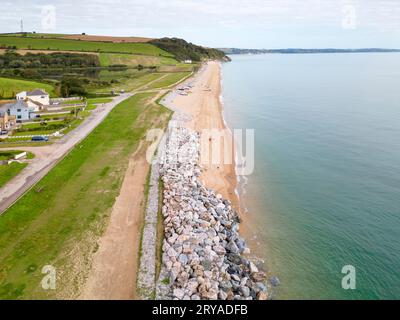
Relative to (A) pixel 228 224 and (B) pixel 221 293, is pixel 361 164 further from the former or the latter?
(B) pixel 221 293

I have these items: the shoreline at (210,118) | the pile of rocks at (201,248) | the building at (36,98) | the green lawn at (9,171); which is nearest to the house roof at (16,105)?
the building at (36,98)

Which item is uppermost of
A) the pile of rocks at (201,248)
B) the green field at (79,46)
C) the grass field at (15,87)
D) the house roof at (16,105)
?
the green field at (79,46)

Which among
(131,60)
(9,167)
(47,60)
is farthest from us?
(131,60)

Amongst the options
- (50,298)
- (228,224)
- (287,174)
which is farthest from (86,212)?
(287,174)

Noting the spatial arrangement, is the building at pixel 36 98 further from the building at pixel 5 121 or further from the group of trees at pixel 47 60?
the group of trees at pixel 47 60

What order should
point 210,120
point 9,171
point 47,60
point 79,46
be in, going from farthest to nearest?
point 79,46
point 47,60
point 210,120
point 9,171

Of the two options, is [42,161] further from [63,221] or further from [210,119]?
[210,119]

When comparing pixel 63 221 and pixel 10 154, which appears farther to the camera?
pixel 10 154

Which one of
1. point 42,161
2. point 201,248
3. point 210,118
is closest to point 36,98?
point 210,118
